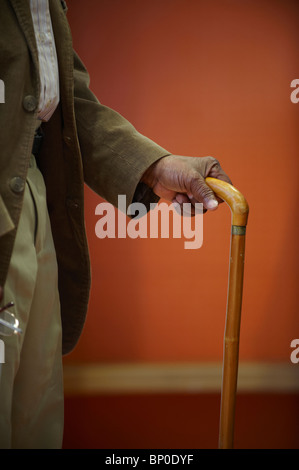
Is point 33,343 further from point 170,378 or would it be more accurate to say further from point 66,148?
point 170,378

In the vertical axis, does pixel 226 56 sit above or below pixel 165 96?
above

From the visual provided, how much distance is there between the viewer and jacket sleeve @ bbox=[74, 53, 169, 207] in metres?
0.92

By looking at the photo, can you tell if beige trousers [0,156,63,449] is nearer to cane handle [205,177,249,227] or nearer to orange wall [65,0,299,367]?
cane handle [205,177,249,227]

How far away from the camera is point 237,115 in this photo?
6.18 ft

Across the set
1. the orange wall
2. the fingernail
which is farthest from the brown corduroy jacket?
the orange wall

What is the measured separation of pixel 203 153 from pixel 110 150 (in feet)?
3.21

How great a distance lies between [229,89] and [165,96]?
23cm

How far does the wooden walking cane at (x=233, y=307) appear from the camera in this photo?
2.66ft

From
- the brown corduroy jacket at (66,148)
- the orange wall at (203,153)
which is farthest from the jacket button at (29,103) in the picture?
the orange wall at (203,153)

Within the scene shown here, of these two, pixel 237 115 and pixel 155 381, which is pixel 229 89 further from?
pixel 155 381

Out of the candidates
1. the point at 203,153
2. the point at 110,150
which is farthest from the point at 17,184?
the point at 203,153

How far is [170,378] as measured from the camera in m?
1.88

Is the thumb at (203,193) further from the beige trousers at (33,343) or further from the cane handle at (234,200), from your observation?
the beige trousers at (33,343)

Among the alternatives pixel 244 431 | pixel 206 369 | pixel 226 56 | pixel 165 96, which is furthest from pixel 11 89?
pixel 244 431
